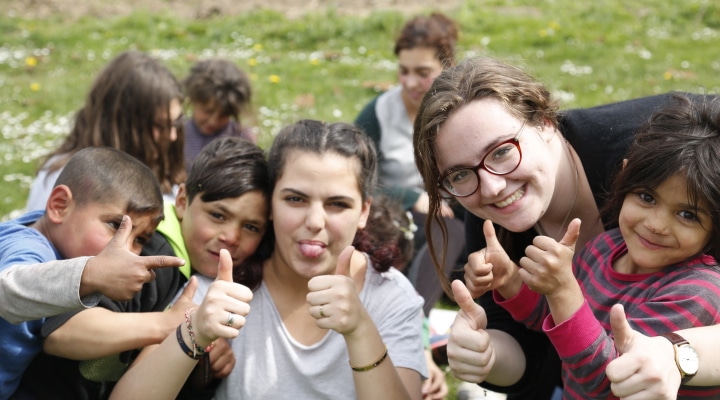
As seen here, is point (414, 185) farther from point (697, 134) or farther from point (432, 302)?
point (697, 134)

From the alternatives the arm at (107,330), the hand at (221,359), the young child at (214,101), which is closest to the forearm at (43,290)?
the arm at (107,330)

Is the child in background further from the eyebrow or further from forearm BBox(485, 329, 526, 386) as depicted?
forearm BBox(485, 329, 526, 386)

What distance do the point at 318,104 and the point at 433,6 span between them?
15.5 feet

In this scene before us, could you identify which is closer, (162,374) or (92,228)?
(162,374)

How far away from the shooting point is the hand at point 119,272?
229cm

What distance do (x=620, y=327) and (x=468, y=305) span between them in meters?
0.46

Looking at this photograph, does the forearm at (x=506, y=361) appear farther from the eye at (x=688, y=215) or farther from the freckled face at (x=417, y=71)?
the freckled face at (x=417, y=71)

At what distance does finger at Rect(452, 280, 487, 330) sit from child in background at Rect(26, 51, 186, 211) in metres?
2.33

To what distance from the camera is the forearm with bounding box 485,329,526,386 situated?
2592 millimetres

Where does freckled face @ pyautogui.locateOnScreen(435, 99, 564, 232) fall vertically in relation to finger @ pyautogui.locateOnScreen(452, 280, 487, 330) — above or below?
above

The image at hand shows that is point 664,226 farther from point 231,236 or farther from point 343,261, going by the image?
point 231,236

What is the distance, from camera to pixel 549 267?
2.02 meters

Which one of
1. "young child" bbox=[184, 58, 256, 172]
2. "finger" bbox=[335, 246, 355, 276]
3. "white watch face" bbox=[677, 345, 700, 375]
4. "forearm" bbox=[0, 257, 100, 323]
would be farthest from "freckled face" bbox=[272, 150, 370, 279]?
"young child" bbox=[184, 58, 256, 172]

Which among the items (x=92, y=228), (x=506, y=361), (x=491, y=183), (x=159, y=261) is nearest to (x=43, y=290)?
(x=159, y=261)
